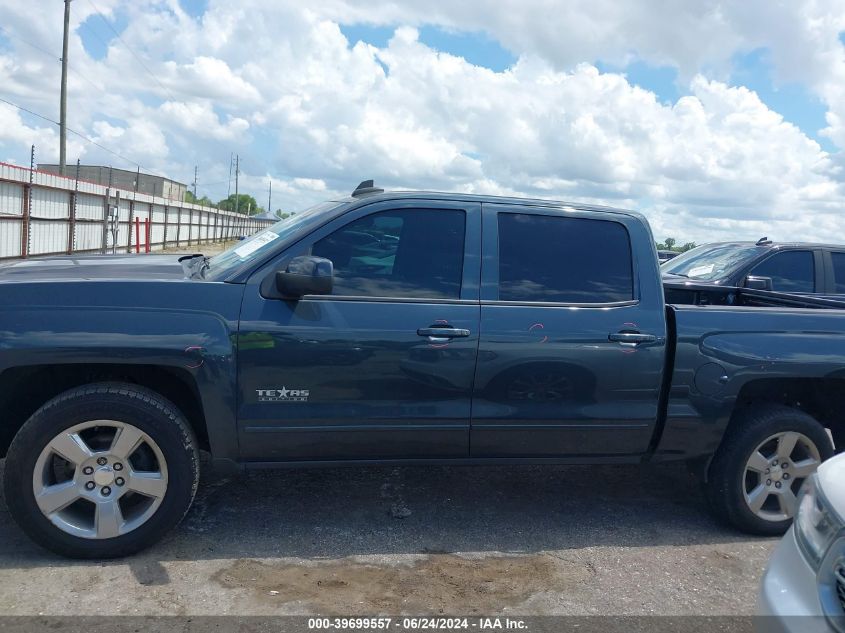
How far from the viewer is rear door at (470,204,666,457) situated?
3904 mm

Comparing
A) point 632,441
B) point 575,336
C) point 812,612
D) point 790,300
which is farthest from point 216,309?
point 790,300

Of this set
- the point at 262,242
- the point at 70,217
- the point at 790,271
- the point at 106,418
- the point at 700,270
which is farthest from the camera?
the point at 70,217

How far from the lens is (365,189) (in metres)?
4.34

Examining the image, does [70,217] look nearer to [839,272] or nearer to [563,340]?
[839,272]

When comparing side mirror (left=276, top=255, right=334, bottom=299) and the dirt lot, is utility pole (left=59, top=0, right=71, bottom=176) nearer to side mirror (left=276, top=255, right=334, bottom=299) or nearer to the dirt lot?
the dirt lot

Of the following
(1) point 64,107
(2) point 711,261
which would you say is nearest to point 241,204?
(1) point 64,107

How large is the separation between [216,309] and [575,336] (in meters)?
1.85

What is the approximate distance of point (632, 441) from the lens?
414 cm

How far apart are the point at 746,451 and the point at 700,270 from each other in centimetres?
473

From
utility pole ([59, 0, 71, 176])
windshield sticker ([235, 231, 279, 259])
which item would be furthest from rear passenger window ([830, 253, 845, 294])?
utility pole ([59, 0, 71, 176])

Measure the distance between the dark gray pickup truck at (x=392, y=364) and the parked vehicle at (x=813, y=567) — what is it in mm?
1500

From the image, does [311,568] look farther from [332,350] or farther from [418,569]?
[332,350]

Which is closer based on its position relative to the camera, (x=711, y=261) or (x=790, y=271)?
(x=790, y=271)

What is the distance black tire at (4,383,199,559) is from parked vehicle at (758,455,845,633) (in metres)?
2.54
